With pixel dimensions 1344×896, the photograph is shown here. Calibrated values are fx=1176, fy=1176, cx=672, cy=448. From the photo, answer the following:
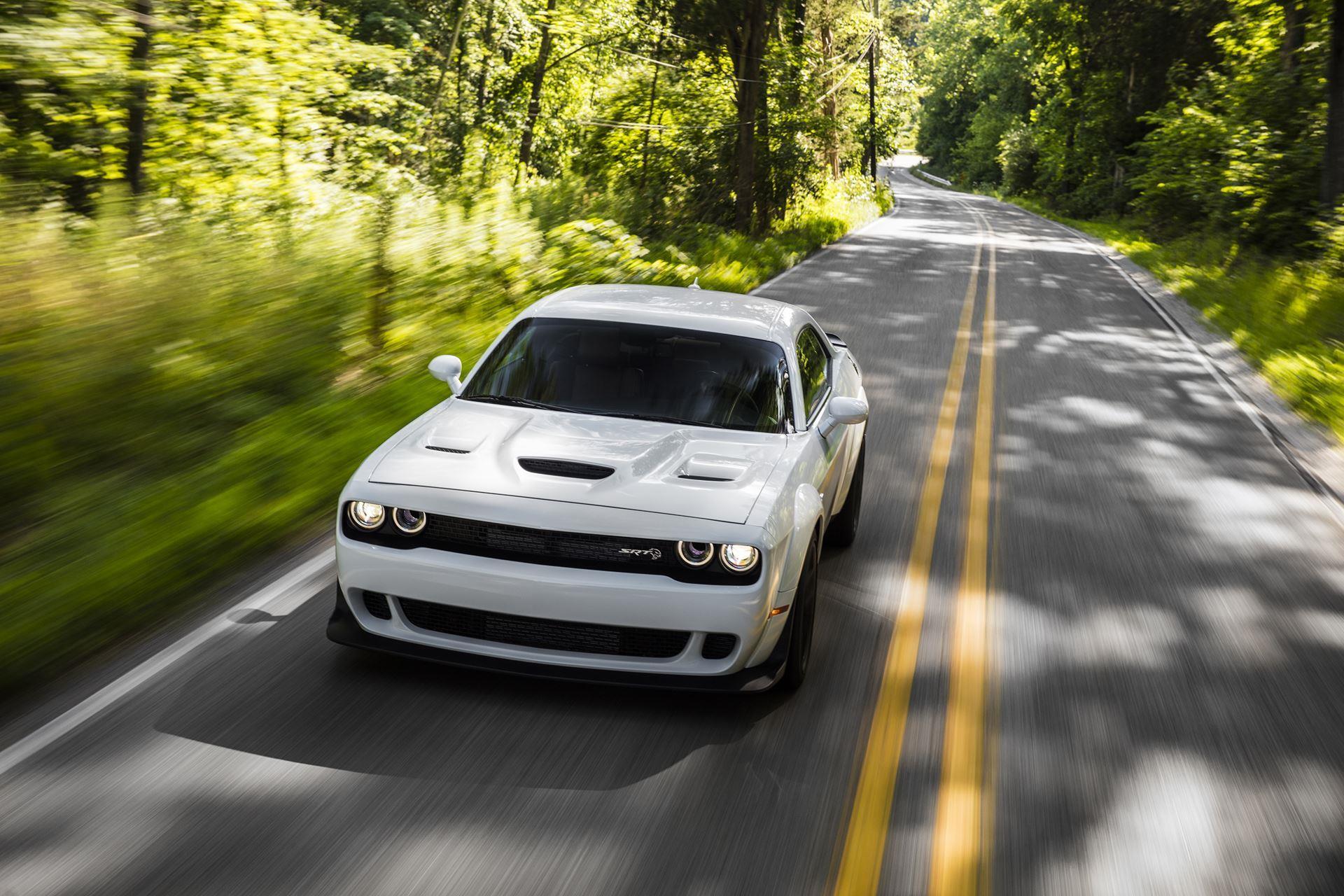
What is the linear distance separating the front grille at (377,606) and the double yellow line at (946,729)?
187 centimetres

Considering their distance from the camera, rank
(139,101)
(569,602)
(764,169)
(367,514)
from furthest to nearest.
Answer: (764,169) → (139,101) → (367,514) → (569,602)

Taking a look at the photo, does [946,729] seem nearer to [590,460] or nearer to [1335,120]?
[590,460]

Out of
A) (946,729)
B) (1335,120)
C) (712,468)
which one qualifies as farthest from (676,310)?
(1335,120)

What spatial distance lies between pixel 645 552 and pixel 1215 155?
33.2 metres

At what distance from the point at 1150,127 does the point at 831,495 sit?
51640 millimetres

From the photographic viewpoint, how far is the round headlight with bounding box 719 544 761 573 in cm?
426

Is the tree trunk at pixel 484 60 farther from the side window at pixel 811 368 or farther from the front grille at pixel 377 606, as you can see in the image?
the front grille at pixel 377 606

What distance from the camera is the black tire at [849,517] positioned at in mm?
6602

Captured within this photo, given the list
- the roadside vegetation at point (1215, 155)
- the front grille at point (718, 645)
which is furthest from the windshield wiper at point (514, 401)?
the roadside vegetation at point (1215, 155)

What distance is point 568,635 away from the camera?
431cm

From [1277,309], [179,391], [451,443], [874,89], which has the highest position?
[874,89]

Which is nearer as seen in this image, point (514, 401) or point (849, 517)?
point (514, 401)

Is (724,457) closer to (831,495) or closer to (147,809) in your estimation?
(831,495)

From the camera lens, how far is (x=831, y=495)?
5.83 meters
